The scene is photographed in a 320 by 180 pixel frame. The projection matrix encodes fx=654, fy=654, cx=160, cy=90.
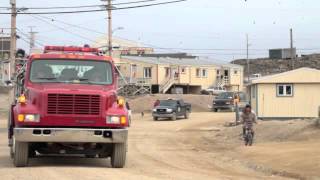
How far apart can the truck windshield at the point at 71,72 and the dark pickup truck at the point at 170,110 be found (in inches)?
1340

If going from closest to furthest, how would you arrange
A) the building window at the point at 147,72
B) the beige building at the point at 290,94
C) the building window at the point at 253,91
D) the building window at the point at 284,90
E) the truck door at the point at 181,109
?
the beige building at the point at 290,94, the building window at the point at 284,90, the building window at the point at 253,91, the truck door at the point at 181,109, the building window at the point at 147,72

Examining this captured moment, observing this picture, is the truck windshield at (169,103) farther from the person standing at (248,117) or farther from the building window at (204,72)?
the building window at (204,72)

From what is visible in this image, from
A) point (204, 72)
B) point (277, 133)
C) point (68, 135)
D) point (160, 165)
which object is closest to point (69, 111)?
point (68, 135)

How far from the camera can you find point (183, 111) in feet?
Answer: 173

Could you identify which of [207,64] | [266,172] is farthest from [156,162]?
[207,64]

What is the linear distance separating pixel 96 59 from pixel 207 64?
74788 millimetres

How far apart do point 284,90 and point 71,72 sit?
26338 millimetres

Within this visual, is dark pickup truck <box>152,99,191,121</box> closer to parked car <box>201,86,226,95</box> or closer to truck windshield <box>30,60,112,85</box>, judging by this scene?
parked car <box>201,86,226,95</box>

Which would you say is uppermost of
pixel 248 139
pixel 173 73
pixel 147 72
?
pixel 147 72

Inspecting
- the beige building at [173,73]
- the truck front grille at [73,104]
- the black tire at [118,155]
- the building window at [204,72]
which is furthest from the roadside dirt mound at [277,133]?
the building window at [204,72]

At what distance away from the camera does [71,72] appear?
1648cm

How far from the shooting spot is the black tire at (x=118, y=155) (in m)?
16.0

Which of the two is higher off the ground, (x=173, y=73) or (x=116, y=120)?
(x=173, y=73)

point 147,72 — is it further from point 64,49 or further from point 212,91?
point 64,49
